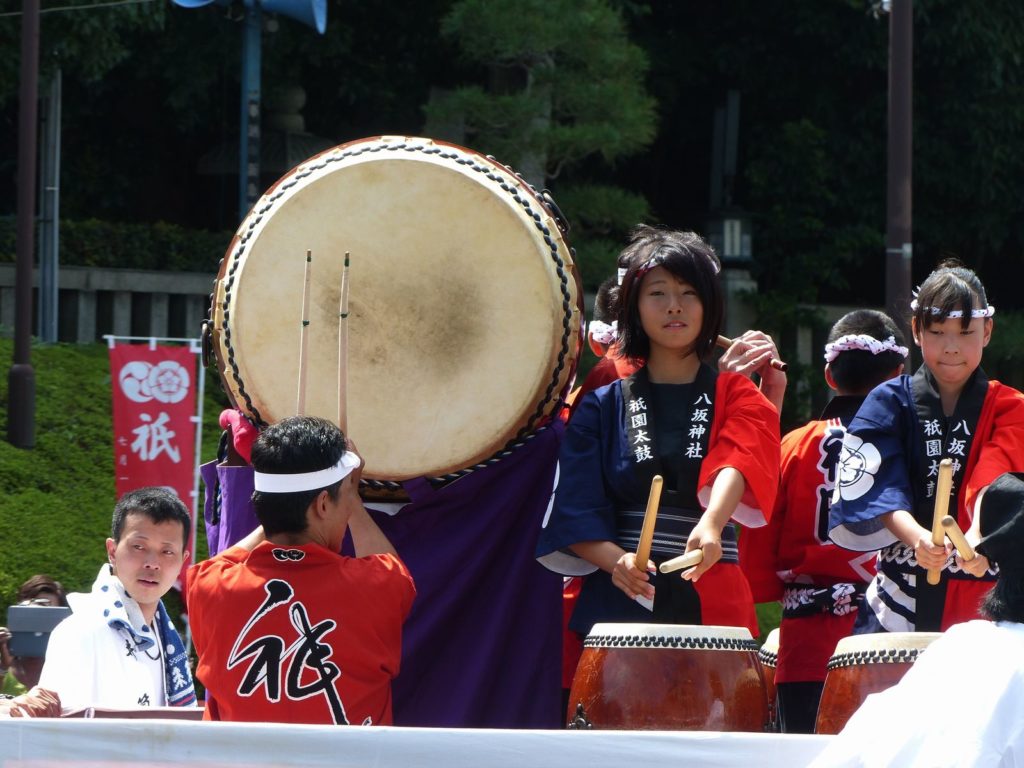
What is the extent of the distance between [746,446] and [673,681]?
1.43ft

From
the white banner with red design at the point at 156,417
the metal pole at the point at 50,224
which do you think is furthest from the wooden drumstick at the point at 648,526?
the metal pole at the point at 50,224

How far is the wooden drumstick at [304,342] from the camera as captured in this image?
2.65 meters

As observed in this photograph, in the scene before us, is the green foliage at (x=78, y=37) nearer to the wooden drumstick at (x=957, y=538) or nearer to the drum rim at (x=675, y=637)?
the drum rim at (x=675, y=637)

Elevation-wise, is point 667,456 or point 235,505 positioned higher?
point 667,456

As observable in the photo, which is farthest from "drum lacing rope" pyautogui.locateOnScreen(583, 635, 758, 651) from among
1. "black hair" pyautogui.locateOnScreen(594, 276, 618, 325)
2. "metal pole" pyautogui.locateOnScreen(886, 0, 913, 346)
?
"metal pole" pyautogui.locateOnScreen(886, 0, 913, 346)

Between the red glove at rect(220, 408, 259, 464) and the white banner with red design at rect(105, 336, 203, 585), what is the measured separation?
3.47 metres

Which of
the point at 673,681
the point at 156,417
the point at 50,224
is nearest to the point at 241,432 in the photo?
the point at 673,681

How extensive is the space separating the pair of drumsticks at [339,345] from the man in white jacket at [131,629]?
40 centimetres

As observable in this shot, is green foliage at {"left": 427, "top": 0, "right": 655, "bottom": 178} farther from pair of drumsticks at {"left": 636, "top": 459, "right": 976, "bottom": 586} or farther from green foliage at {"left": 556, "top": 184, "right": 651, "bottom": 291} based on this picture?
pair of drumsticks at {"left": 636, "top": 459, "right": 976, "bottom": 586}

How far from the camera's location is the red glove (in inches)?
120

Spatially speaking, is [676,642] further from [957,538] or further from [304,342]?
[304,342]

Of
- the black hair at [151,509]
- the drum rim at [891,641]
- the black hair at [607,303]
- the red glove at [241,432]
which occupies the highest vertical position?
the black hair at [607,303]

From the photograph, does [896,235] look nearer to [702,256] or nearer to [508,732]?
[702,256]

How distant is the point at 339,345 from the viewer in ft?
9.49
